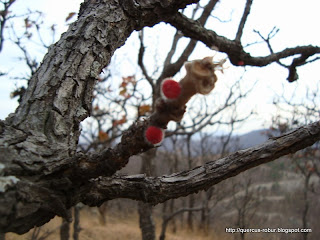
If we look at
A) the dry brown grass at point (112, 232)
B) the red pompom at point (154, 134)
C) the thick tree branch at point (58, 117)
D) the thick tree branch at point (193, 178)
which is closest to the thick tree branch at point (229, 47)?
the thick tree branch at point (58, 117)

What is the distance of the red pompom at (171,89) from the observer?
610 mm

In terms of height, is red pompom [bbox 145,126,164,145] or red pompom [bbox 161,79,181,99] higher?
red pompom [bbox 161,79,181,99]

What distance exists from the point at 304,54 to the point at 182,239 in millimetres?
5843

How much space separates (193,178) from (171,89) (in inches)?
21.6

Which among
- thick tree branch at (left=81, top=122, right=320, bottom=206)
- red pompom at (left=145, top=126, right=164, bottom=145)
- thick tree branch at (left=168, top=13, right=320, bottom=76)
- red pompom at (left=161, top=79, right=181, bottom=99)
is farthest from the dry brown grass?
red pompom at (left=161, top=79, right=181, bottom=99)

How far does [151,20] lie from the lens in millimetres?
1661

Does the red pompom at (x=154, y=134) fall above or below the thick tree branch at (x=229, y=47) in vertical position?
below

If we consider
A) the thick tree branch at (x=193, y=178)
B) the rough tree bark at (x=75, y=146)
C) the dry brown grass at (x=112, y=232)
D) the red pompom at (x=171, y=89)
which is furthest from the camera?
the dry brown grass at (x=112, y=232)

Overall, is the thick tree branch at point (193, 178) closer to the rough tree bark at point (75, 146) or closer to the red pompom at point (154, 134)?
the rough tree bark at point (75, 146)

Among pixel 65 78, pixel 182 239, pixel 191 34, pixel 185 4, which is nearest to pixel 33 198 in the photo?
pixel 65 78

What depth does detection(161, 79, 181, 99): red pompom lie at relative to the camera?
0.61m

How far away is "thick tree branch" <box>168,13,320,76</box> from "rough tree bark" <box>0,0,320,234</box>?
45 cm

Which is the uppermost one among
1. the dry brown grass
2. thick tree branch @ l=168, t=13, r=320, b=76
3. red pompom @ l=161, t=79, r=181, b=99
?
thick tree branch @ l=168, t=13, r=320, b=76

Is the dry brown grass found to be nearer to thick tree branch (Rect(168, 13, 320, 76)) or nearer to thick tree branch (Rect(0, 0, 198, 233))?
thick tree branch (Rect(168, 13, 320, 76))
